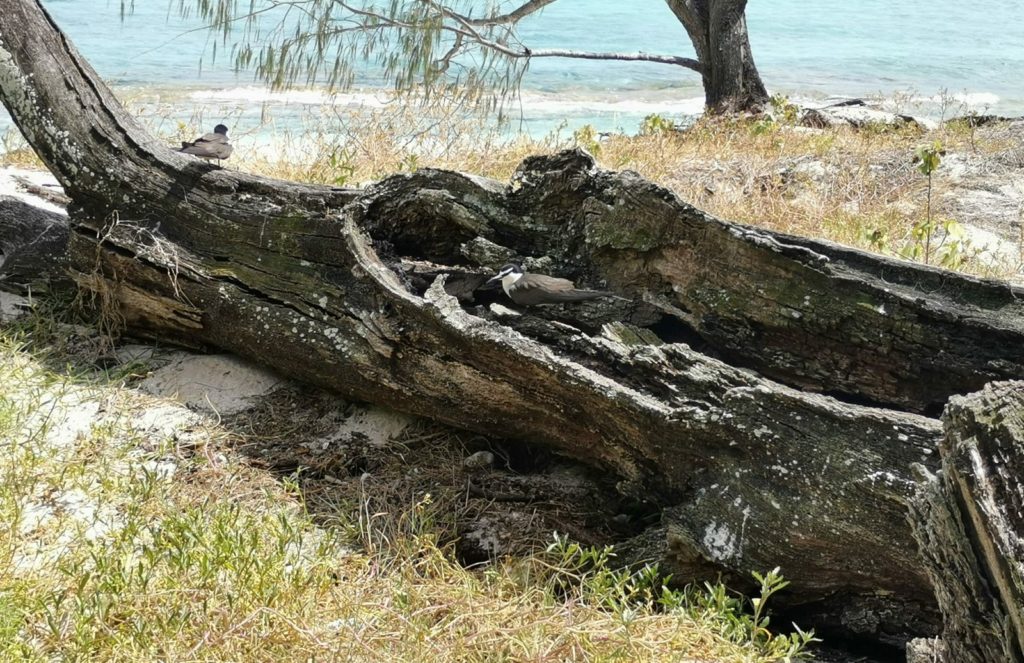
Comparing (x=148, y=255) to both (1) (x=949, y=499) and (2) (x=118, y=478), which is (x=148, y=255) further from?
(1) (x=949, y=499)

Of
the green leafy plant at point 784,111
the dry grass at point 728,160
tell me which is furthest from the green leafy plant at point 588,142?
the green leafy plant at point 784,111

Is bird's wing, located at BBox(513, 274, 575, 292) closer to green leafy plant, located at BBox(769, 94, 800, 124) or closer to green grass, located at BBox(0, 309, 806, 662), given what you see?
green grass, located at BBox(0, 309, 806, 662)

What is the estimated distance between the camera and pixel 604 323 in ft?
13.9

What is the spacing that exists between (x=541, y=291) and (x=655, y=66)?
19.3m

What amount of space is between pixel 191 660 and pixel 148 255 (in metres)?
2.58

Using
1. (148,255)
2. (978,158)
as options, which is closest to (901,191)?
(978,158)

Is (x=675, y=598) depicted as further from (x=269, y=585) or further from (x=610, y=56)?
(x=610, y=56)

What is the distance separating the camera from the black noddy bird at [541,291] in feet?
13.8

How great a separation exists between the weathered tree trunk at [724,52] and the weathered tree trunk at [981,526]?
398 inches

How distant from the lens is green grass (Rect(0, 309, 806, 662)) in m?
3.02

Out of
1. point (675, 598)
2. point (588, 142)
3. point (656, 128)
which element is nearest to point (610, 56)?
point (656, 128)

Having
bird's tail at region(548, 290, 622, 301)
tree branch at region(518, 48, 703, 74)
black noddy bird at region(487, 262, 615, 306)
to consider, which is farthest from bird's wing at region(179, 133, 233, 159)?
tree branch at region(518, 48, 703, 74)

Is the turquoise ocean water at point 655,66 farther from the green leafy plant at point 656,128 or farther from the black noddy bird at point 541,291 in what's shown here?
the black noddy bird at point 541,291

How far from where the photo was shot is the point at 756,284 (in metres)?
4.01
